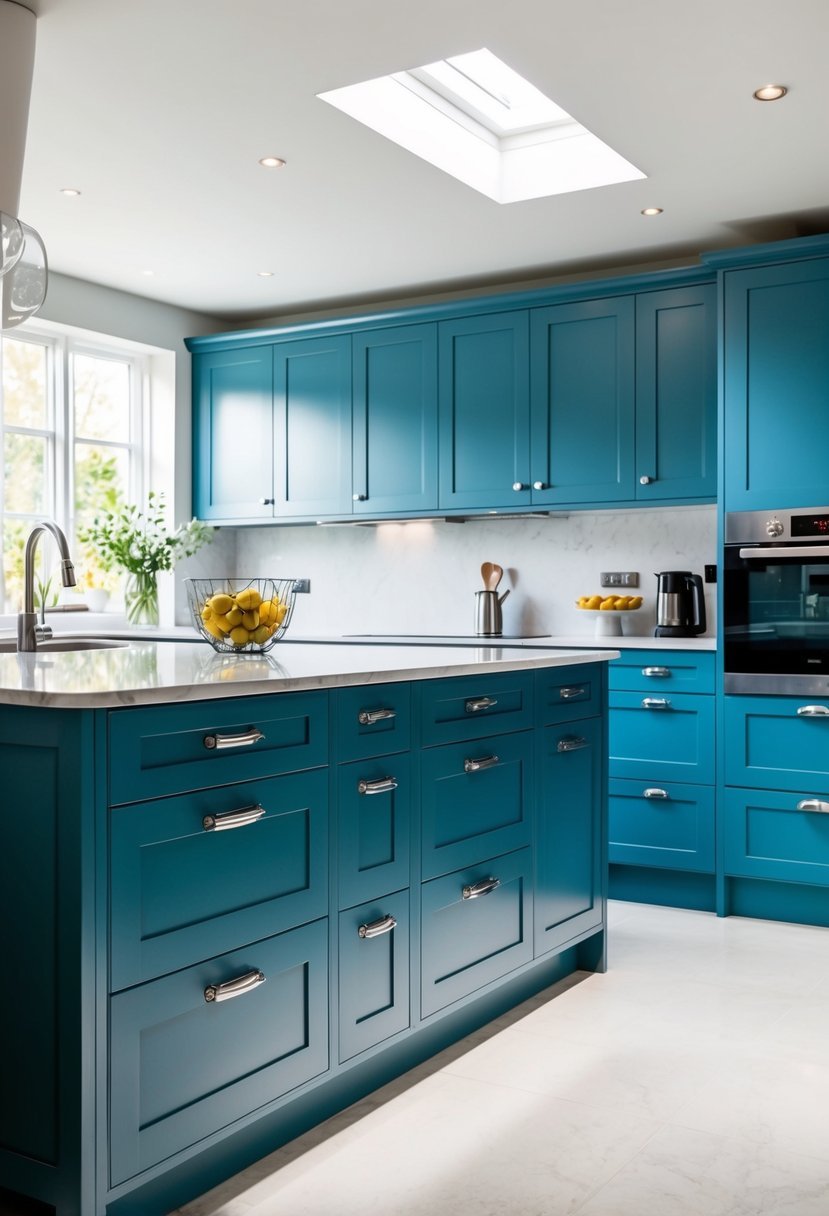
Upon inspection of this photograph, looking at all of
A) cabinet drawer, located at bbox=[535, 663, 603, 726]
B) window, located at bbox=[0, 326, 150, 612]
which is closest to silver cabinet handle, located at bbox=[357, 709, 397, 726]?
cabinet drawer, located at bbox=[535, 663, 603, 726]

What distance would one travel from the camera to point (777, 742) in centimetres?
400

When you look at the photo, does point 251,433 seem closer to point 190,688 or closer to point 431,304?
point 431,304

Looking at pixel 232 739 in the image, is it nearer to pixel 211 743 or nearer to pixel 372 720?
pixel 211 743

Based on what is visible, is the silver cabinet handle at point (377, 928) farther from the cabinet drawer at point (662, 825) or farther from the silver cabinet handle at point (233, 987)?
the cabinet drawer at point (662, 825)

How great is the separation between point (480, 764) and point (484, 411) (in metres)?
2.48

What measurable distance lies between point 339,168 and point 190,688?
2.45 meters

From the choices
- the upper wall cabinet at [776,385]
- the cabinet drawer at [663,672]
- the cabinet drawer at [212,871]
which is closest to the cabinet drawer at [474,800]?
the cabinet drawer at [212,871]

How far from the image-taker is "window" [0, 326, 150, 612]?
512 centimetres

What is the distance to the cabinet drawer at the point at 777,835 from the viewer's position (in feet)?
12.9

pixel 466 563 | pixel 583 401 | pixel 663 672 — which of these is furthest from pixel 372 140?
pixel 466 563

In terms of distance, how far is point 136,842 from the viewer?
1817 millimetres

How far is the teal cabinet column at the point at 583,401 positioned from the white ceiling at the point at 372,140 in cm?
30

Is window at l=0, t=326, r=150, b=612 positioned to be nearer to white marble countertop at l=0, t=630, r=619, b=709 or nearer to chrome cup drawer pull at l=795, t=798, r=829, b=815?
white marble countertop at l=0, t=630, r=619, b=709

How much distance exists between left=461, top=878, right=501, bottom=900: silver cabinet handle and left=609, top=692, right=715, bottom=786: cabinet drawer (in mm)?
1536
